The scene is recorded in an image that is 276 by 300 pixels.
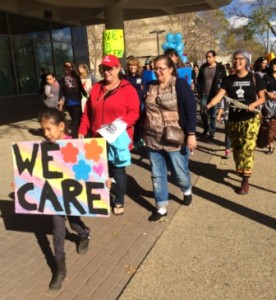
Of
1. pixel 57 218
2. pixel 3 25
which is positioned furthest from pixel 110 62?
pixel 3 25

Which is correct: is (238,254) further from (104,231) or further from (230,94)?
(230,94)

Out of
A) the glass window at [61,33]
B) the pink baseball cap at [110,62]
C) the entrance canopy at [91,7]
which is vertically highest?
the entrance canopy at [91,7]

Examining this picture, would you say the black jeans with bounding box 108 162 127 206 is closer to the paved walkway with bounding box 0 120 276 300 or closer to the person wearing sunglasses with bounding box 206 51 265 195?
the paved walkway with bounding box 0 120 276 300

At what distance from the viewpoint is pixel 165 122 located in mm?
4172

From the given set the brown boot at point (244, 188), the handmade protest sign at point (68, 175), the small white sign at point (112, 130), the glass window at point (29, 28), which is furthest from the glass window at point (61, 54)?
the handmade protest sign at point (68, 175)

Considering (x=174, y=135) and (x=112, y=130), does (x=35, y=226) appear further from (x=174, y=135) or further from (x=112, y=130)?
(x=174, y=135)

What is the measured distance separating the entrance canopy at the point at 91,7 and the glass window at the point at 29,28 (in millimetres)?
424

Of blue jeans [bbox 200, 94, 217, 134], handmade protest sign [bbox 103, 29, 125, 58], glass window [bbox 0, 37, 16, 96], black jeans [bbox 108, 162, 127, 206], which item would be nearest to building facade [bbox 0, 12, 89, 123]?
glass window [bbox 0, 37, 16, 96]

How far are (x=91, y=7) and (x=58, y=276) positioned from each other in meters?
14.5

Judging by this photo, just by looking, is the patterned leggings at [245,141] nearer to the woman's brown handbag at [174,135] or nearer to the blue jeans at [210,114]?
the woman's brown handbag at [174,135]

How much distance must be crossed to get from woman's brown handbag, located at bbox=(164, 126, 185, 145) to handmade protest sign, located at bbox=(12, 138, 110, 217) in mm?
1008

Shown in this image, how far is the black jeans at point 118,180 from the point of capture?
14.5ft

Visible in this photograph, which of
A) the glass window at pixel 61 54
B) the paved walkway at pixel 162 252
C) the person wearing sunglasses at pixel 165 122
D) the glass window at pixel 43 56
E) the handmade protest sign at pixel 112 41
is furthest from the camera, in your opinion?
the glass window at pixel 61 54

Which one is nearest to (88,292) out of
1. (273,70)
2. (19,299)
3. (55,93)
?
(19,299)
